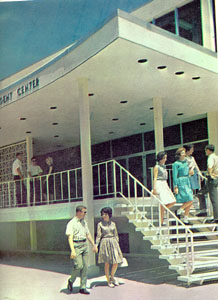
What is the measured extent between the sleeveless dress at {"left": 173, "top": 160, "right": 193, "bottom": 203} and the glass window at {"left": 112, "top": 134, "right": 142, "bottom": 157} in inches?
275

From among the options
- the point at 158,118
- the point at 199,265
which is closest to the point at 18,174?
the point at 158,118

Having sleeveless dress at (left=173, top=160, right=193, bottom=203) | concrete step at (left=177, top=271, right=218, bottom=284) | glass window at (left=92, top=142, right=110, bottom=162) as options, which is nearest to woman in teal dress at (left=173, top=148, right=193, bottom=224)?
sleeveless dress at (left=173, top=160, right=193, bottom=203)

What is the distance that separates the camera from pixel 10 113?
12250mm

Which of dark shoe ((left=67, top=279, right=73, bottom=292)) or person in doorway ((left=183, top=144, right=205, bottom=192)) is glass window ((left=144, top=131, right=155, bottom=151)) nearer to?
person in doorway ((left=183, top=144, right=205, bottom=192))

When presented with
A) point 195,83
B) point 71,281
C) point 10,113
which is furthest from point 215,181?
point 10,113

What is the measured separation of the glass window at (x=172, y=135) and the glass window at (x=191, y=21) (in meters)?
3.09

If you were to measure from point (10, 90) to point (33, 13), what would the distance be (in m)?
3.91

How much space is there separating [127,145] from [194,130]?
3.19 m

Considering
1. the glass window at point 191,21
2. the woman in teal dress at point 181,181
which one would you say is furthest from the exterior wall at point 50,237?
the glass window at point 191,21

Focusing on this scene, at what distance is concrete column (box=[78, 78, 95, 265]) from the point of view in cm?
911

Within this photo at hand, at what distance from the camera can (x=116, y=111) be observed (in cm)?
1262

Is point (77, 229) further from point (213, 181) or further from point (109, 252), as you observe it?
point (213, 181)

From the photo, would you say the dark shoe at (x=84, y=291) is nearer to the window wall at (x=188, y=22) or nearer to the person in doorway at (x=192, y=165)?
the person in doorway at (x=192, y=165)

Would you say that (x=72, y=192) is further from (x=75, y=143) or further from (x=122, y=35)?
(x=122, y=35)
